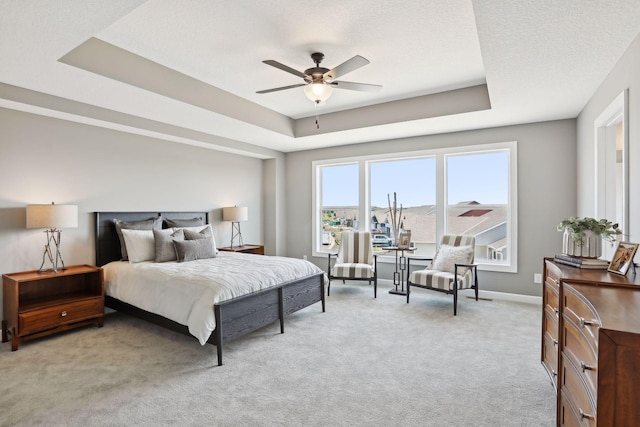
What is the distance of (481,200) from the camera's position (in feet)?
16.5

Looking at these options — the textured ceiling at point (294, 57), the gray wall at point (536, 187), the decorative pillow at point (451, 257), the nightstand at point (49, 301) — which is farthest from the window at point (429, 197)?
the nightstand at point (49, 301)

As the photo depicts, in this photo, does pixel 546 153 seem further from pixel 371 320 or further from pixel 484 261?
pixel 371 320

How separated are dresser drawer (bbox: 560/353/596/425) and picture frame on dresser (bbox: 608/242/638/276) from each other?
0.62 m

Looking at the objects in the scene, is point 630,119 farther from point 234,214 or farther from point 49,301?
point 49,301

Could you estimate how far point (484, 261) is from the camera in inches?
197

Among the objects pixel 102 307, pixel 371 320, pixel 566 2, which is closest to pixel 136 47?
pixel 102 307

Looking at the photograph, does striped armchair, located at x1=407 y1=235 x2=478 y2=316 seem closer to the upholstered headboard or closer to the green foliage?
the green foliage

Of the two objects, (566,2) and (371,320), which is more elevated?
(566,2)

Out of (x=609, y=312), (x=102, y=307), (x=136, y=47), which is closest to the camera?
(x=609, y=312)

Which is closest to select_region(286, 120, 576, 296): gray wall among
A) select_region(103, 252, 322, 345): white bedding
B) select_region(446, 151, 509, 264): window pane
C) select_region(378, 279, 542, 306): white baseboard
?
select_region(378, 279, 542, 306): white baseboard

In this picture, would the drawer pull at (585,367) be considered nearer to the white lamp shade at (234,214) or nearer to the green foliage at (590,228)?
the green foliage at (590,228)

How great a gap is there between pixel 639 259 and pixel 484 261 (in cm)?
273

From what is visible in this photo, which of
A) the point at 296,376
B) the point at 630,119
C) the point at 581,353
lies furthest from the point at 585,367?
the point at 630,119

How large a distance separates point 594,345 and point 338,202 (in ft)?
16.7
